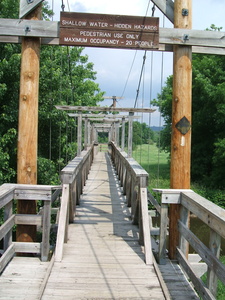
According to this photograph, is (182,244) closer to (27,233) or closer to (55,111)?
(27,233)

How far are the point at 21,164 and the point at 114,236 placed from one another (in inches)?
54.1

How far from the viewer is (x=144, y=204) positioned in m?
3.74

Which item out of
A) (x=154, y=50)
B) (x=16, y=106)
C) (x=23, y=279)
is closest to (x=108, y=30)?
(x=154, y=50)

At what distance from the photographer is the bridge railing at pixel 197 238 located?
2375 mm

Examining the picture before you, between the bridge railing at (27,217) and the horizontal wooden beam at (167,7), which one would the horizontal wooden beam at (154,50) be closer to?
the horizontal wooden beam at (167,7)

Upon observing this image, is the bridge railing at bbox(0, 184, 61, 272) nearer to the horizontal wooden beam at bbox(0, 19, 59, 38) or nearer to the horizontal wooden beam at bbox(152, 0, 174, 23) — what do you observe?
the horizontal wooden beam at bbox(0, 19, 59, 38)

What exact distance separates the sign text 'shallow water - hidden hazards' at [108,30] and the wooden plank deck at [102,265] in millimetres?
2105

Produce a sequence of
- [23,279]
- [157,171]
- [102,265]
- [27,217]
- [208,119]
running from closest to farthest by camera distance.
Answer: [23,279] → [102,265] → [27,217] → [208,119] → [157,171]

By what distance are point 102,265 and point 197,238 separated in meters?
0.96

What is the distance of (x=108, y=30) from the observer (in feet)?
12.4

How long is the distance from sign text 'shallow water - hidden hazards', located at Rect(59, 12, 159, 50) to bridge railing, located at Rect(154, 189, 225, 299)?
63.0 inches

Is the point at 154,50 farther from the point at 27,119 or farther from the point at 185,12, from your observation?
the point at 27,119

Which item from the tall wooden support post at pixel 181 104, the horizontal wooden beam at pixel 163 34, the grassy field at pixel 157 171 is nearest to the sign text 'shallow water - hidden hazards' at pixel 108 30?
the horizontal wooden beam at pixel 163 34

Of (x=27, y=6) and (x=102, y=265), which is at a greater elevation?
(x=27, y=6)
